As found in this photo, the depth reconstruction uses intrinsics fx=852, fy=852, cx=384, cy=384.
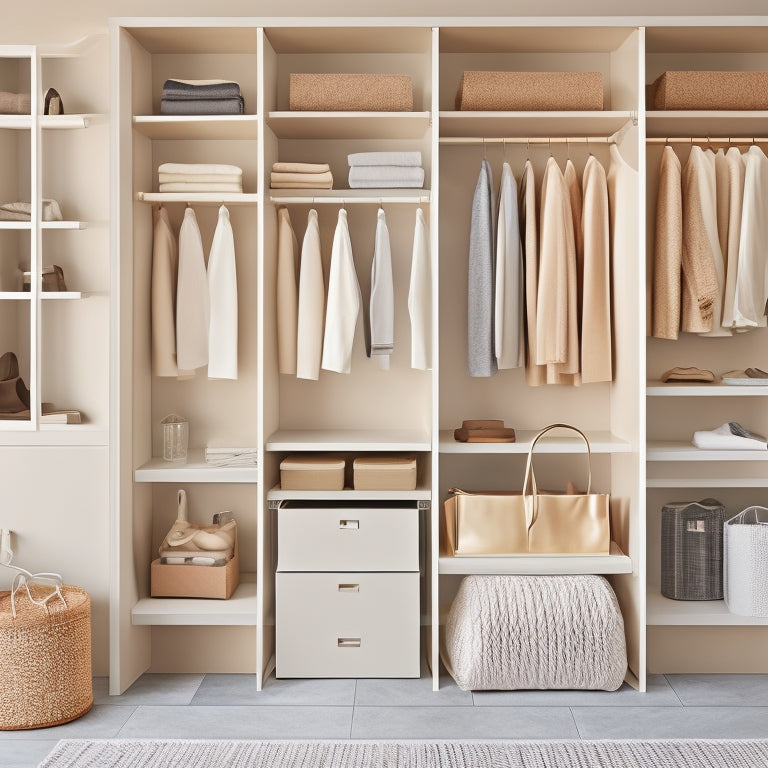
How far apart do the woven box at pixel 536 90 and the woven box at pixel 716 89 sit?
28 cm

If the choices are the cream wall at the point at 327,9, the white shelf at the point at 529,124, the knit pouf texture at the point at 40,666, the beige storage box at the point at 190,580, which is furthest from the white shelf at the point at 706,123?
the knit pouf texture at the point at 40,666

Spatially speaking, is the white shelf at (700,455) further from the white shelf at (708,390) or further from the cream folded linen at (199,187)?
the cream folded linen at (199,187)

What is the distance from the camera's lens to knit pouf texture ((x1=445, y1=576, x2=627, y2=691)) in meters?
3.03

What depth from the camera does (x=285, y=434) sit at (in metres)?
3.41

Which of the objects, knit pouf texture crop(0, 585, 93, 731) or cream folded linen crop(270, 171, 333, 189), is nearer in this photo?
knit pouf texture crop(0, 585, 93, 731)

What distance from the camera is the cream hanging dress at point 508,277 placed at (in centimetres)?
324

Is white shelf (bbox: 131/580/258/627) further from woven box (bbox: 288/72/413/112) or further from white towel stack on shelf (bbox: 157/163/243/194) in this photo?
woven box (bbox: 288/72/413/112)

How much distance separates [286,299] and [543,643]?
160cm

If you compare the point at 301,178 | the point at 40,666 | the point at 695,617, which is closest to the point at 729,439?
the point at 695,617

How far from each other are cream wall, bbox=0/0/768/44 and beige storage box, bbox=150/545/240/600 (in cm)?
213

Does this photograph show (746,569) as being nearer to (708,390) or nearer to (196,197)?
(708,390)

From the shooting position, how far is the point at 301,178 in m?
3.29

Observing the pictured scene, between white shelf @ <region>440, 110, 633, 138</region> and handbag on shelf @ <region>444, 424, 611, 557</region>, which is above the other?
white shelf @ <region>440, 110, 633, 138</region>

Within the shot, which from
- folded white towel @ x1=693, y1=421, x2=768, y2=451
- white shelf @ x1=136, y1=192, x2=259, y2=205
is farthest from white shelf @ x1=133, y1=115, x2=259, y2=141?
folded white towel @ x1=693, y1=421, x2=768, y2=451
